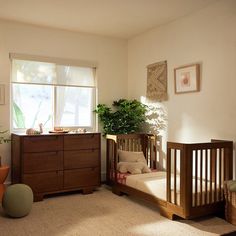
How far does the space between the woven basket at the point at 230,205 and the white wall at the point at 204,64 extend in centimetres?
65

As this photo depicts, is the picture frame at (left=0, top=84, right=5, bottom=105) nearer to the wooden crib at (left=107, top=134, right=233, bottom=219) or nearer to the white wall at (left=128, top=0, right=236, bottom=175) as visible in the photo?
the wooden crib at (left=107, top=134, right=233, bottom=219)

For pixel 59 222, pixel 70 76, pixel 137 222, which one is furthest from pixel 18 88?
pixel 137 222

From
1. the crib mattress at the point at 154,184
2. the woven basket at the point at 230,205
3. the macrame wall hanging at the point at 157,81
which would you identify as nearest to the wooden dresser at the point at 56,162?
the crib mattress at the point at 154,184

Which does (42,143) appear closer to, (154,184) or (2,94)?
(2,94)

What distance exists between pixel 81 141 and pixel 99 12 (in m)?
1.77

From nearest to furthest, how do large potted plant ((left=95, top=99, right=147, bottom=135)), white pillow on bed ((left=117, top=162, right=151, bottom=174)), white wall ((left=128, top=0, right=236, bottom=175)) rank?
white wall ((left=128, top=0, right=236, bottom=175))
white pillow on bed ((left=117, top=162, right=151, bottom=174))
large potted plant ((left=95, top=99, right=147, bottom=135))

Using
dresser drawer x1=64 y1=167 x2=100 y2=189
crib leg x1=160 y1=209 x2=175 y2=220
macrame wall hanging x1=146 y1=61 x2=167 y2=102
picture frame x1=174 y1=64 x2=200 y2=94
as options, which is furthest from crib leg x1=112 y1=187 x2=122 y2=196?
picture frame x1=174 y1=64 x2=200 y2=94

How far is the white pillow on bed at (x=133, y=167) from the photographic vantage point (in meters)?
4.06

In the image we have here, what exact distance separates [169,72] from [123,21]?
3.23 ft

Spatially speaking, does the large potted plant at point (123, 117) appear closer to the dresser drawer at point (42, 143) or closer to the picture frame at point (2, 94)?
the dresser drawer at point (42, 143)

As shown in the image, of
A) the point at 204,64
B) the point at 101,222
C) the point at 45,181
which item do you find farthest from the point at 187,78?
the point at 45,181

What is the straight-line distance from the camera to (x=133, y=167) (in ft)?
13.4

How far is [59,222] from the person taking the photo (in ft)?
10.0

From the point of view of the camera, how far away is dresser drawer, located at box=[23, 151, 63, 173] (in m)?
3.78
